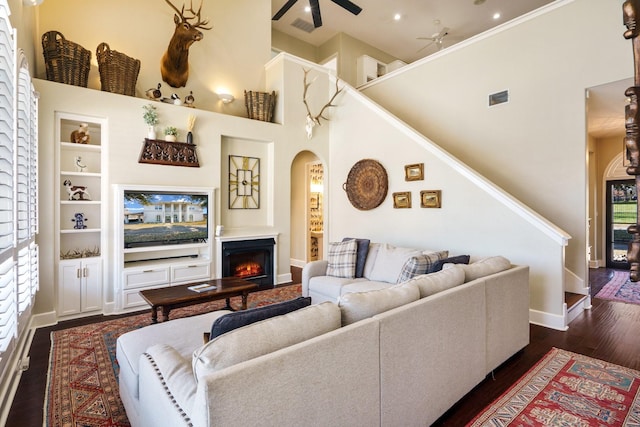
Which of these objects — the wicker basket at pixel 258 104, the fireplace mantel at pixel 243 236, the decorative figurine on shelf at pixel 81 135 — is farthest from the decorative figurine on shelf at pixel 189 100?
the fireplace mantel at pixel 243 236

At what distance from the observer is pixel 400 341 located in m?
1.76

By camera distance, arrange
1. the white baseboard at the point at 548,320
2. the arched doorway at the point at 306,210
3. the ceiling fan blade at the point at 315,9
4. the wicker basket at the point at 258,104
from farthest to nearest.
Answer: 1. the arched doorway at the point at 306,210
2. the wicker basket at the point at 258,104
3. the ceiling fan blade at the point at 315,9
4. the white baseboard at the point at 548,320

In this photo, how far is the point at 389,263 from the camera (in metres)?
4.04

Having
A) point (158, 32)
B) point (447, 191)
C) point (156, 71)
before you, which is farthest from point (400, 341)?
point (158, 32)

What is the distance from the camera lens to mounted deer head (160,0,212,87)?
462cm

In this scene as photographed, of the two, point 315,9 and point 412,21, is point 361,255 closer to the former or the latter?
point 315,9

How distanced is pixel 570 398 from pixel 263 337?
94.2 inches

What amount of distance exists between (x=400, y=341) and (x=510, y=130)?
4470mm

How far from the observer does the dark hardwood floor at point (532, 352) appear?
219cm

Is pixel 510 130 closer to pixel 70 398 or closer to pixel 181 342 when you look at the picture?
pixel 181 342

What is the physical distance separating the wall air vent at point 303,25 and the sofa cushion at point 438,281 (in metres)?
7.20

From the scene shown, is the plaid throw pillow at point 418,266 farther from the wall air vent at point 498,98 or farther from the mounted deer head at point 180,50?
the mounted deer head at point 180,50

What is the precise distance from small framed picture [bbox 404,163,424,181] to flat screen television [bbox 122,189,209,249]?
10.3ft

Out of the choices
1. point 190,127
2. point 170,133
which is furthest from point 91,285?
point 190,127
